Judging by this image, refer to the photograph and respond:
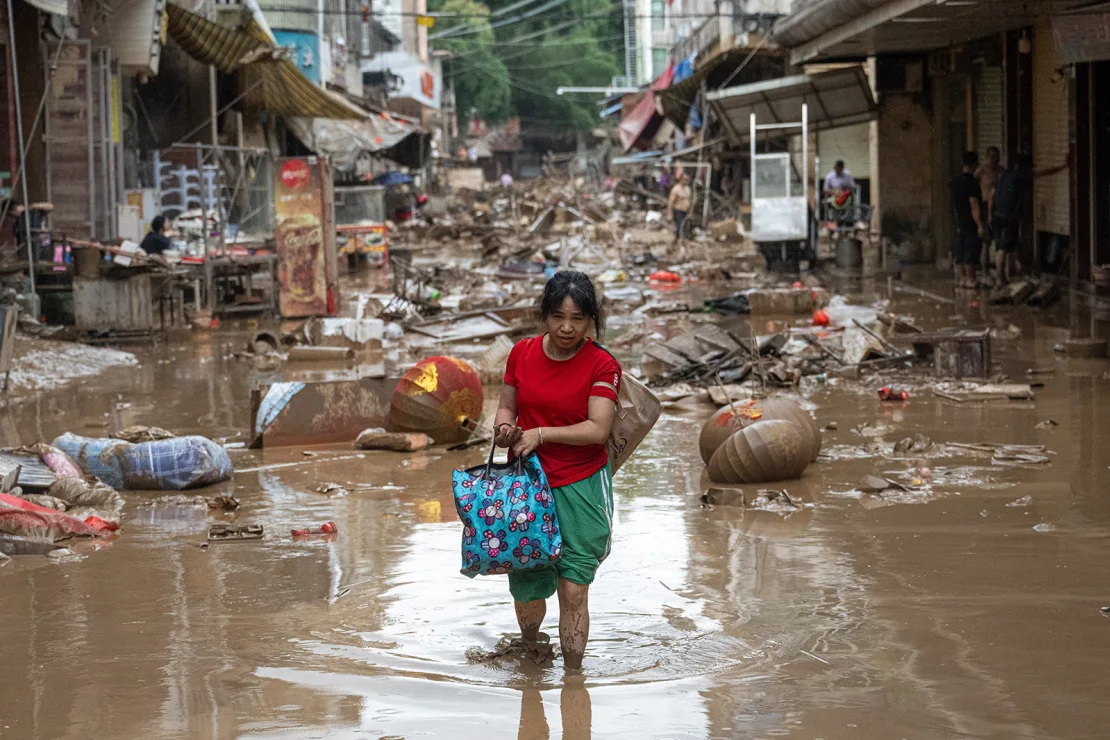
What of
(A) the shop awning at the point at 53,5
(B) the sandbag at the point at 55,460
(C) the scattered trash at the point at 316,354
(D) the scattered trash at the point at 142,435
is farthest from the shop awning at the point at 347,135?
(B) the sandbag at the point at 55,460

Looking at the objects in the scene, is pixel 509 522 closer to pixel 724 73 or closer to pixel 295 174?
pixel 295 174

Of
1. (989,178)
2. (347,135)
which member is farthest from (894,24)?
(347,135)

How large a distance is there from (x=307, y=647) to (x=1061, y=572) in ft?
10.5

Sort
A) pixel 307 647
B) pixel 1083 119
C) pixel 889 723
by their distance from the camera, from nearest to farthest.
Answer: pixel 889 723, pixel 307 647, pixel 1083 119

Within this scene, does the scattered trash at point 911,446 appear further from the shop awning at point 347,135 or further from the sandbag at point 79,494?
the shop awning at point 347,135

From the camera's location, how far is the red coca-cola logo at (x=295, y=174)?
17625 mm

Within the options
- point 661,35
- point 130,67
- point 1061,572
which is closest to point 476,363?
point 1061,572

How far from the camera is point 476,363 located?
1395 cm

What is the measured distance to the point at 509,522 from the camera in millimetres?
4727

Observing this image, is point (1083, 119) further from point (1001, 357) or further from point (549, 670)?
point (549, 670)

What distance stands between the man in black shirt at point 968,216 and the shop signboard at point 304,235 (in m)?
8.52

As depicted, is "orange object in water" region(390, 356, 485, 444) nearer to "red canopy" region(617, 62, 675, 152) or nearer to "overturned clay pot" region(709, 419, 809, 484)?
"overturned clay pot" region(709, 419, 809, 484)

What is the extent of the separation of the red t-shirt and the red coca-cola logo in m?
13.3

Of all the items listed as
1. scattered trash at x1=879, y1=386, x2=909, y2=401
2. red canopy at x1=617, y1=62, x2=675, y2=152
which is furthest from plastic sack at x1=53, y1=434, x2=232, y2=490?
red canopy at x1=617, y1=62, x2=675, y2=152
